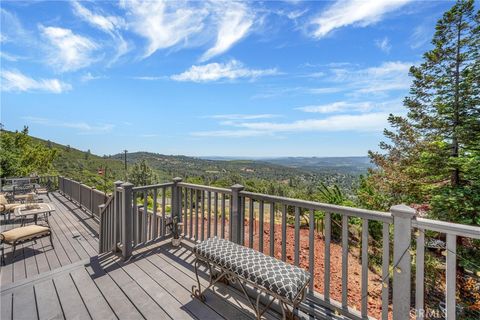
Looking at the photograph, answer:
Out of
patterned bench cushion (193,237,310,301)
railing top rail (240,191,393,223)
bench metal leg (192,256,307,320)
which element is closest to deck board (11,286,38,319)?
bench metal leg (192,256,307,320)

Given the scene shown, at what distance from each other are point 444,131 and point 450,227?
9.87m

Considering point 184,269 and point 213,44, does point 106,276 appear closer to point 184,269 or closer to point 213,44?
point 184,269

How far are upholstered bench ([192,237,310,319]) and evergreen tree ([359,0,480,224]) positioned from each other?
8111mm

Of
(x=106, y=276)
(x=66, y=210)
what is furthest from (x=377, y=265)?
(x=66, y=210)

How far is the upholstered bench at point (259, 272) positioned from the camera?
168cm

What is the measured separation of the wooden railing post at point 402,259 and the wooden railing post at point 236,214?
67.7 inches

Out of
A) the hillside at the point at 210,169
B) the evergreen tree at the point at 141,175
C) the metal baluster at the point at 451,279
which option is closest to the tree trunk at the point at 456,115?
the metal baluster at the point at 451,279

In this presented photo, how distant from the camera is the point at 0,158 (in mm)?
10898

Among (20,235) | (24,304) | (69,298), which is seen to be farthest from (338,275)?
(20,235)

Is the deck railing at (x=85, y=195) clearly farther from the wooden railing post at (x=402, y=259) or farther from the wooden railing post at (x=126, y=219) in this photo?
the wooden railing post at (x=402, y=259)

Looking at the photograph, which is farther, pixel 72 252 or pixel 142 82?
pixel 142 82

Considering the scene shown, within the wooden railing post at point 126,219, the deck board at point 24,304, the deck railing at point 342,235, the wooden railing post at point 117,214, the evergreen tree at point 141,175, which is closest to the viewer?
the deck railing at point 342,235

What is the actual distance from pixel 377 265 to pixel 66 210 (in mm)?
9910

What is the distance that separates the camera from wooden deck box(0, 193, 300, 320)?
2132 mm
